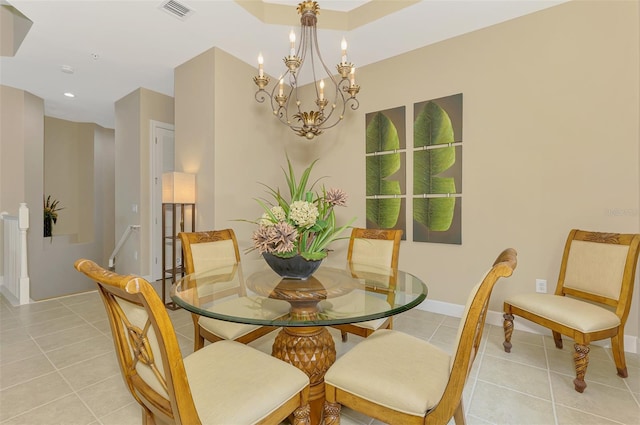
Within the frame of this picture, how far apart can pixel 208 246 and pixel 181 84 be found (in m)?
2.32

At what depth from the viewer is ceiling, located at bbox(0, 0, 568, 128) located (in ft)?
8.09

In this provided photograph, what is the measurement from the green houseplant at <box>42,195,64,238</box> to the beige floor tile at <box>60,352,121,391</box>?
15.2ft

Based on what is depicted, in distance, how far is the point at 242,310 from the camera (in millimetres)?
1291

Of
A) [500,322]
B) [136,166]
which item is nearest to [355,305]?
[500,322]

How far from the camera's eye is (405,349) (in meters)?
1.27

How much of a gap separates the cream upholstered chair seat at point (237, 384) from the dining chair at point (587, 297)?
168 centimetres

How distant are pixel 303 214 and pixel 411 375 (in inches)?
34.0

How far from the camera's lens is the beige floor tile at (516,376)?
67.9 inches

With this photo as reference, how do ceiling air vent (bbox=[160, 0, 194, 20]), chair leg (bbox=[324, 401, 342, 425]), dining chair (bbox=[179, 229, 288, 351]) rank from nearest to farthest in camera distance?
chair leg (bbox=[324, 401, 342, 425]), dining chair (bbox=[179, 229, 288, 351]), ceiling air vent (bbox=[160, 0, 194, 20])

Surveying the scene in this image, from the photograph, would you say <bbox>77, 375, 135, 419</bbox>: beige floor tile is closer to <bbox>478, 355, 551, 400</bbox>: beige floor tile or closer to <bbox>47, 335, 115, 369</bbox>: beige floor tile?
<bbox>47, 335, 115, 369</bbox>: beige floor tile

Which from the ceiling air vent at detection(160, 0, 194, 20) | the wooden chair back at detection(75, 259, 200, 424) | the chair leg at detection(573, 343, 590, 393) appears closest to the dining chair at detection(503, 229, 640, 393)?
the chair leg at detection(573, 343, 590, 393)

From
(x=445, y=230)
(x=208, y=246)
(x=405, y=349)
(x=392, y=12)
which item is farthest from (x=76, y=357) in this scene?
(x=392, y=12)

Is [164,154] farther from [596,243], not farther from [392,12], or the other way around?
[596,243]

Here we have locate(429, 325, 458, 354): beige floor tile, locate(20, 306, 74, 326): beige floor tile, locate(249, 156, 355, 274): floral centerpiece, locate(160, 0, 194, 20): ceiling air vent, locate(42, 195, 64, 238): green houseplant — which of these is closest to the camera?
locate(249, 156, 355, 274): floral centerpiece
